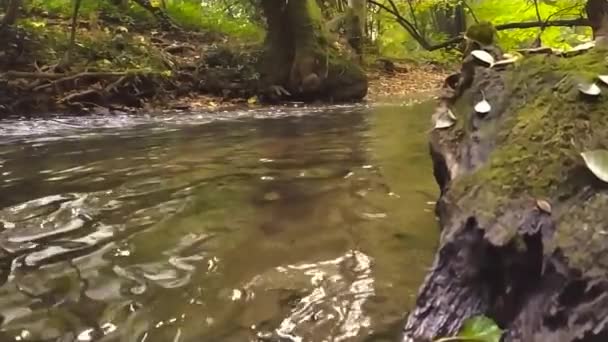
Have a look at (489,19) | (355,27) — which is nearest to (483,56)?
(489,19)

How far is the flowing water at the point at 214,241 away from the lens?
1990 mm

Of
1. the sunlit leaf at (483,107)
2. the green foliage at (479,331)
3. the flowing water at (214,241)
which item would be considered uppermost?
the sunlit leaf at (483,107)

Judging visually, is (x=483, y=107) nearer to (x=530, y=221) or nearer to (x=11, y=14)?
(x=530, y=221)

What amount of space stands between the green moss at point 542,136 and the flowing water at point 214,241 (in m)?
0.49

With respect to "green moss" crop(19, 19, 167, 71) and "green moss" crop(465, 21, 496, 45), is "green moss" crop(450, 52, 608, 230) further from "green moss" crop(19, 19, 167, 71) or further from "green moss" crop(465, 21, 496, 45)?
"green moss" crop(19, 19, 167, 71)

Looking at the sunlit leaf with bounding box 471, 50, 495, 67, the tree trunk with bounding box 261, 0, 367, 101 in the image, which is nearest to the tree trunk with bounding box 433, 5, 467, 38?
the tree trunk with bounding box 261, 0, 367, 101

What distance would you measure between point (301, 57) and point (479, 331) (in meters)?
8.72

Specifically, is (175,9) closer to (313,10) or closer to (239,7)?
(239,7)

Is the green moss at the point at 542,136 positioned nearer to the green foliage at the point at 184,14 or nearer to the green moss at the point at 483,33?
the green moss at the point at 483,33

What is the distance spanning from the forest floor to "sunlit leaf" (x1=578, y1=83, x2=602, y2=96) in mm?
7499

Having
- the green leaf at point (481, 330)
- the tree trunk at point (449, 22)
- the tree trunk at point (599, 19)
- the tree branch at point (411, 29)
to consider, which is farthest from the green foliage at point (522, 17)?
the tree trunk at point (449, 22)

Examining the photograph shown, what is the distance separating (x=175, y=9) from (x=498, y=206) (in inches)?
540

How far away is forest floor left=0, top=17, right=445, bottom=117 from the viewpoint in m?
8.50

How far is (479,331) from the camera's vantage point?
156 centimetres
